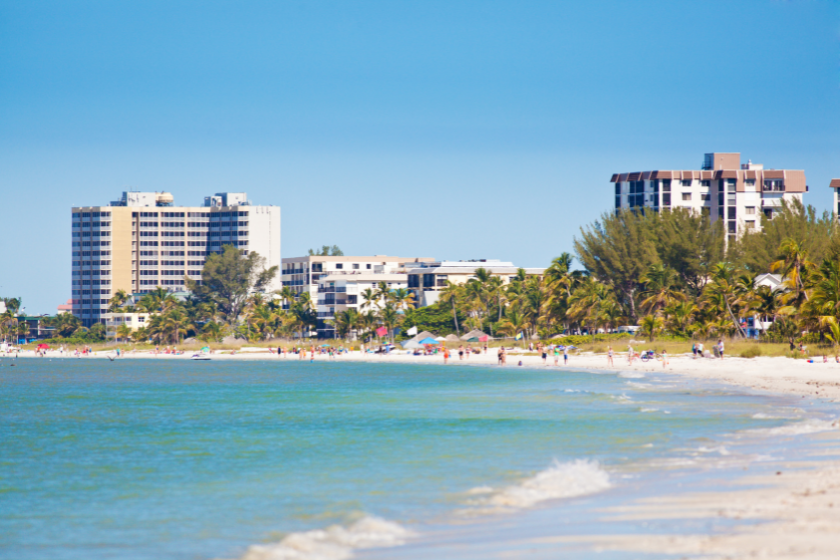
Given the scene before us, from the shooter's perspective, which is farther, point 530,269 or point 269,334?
point 530,269

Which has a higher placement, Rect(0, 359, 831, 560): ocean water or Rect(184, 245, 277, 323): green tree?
Rect(184, 245, 277, 323): green tree

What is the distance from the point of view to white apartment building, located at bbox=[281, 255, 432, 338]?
499 feet

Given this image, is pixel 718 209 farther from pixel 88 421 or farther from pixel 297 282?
pixel 88 421

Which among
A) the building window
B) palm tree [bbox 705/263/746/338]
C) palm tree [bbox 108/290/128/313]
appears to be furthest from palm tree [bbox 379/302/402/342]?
palm tree [bbox 108/290/128/313]

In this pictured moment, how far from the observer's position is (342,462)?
26016 mm

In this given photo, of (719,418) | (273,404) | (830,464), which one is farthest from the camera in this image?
(273,404)

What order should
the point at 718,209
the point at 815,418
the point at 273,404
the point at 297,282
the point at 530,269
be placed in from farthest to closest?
1. the point at 297,282
2. the point at 530,269
3. the point at 718,209
4. the point at 273,404
5. the point at 815,418

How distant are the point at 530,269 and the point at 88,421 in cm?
12744

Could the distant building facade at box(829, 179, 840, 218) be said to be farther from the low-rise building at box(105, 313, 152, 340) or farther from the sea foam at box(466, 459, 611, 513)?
the sea foam at box(466, 459, 611, 513)

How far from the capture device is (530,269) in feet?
543

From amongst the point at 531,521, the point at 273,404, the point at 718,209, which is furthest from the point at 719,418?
the point at 718,209

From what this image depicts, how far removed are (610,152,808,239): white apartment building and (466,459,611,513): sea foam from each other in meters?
119

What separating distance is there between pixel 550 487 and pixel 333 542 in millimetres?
5520

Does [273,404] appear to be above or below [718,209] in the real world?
below
